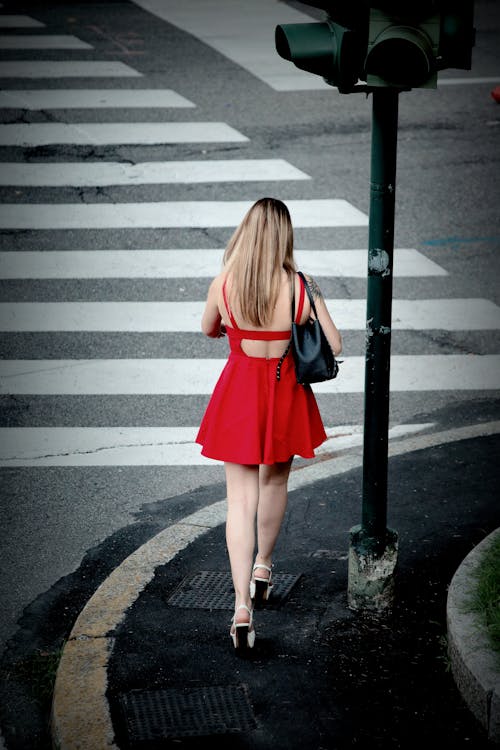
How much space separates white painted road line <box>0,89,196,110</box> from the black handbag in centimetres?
1110

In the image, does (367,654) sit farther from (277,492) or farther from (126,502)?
(126,502)

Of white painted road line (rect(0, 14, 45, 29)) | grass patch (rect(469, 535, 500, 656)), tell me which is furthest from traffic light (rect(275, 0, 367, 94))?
white painted road line (rect(0, 14, 45, 29))

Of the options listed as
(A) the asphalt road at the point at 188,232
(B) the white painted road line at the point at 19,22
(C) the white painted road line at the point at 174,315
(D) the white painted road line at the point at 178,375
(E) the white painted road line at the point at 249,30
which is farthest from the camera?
(B) the white painted road line at the point at 19,22

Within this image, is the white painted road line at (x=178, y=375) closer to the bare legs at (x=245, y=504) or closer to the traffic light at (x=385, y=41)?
the bare legs at (x=245, y=504)

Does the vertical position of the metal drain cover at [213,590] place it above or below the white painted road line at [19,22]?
below

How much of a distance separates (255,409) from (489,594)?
130cm

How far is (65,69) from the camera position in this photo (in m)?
17.8

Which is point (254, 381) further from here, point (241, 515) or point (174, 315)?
point (174, 315)

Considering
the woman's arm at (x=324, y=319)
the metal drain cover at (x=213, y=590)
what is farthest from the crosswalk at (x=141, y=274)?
the woman's arm at (x=324, y=319)

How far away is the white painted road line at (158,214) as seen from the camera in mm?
12133

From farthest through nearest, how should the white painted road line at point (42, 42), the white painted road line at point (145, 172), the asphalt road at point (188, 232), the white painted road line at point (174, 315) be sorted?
1. the white painted road line at point (42, 42)
2. the white painted road line at point (145, 172)
3. the white painted road line at point (174, 315)
4. the asphalt road at point (188, 232)

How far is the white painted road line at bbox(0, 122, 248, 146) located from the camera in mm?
14484

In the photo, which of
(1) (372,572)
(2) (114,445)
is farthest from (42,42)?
(1) (372,572)

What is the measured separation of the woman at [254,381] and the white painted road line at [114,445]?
7.60 feet
